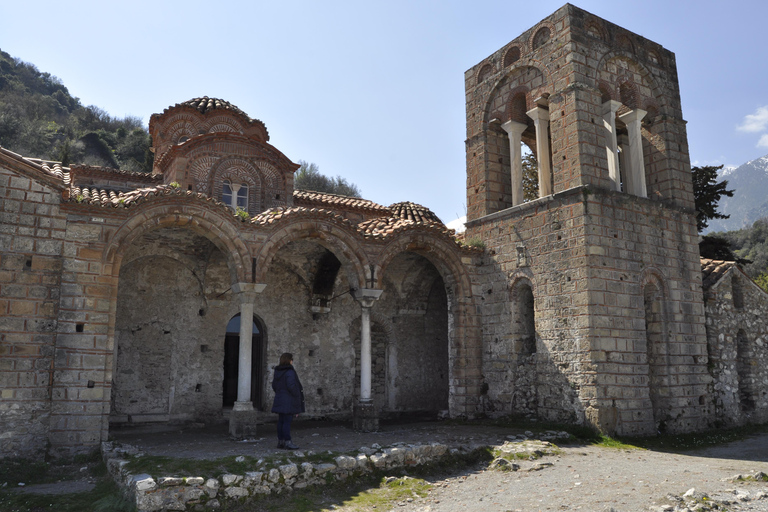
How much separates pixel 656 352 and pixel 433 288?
5.57m

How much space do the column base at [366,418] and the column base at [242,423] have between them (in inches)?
81.8

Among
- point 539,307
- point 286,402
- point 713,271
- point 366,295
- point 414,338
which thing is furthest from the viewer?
point 414,338

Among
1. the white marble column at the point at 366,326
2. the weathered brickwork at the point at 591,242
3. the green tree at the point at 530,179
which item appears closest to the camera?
the weathered brickwork at the point at 591,242

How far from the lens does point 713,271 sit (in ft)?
43.0

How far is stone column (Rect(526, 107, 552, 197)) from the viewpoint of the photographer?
12.2 m

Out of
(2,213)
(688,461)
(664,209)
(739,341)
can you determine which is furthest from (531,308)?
(2,213)

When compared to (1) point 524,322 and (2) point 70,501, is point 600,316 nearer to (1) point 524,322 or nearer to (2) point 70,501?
(1) point 524,322

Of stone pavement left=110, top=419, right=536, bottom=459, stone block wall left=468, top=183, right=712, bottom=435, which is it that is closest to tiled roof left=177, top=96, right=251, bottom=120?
stone block wall left=468, top=183, right=712, bottom=435

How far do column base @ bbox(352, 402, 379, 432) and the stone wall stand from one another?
6860mm

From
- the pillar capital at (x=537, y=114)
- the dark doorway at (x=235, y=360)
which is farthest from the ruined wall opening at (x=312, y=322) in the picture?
the pillar capital at (x=537, y=114)

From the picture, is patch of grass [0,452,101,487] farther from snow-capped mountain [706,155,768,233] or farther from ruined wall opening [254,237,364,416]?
snow-capped mountain [706,155,768,233]

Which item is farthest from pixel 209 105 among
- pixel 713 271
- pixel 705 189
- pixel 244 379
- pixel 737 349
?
pixel 705 189

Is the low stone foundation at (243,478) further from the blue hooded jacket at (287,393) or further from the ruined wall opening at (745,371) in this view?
the ruined wall opening at (745,371)

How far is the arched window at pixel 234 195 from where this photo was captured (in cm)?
1502
